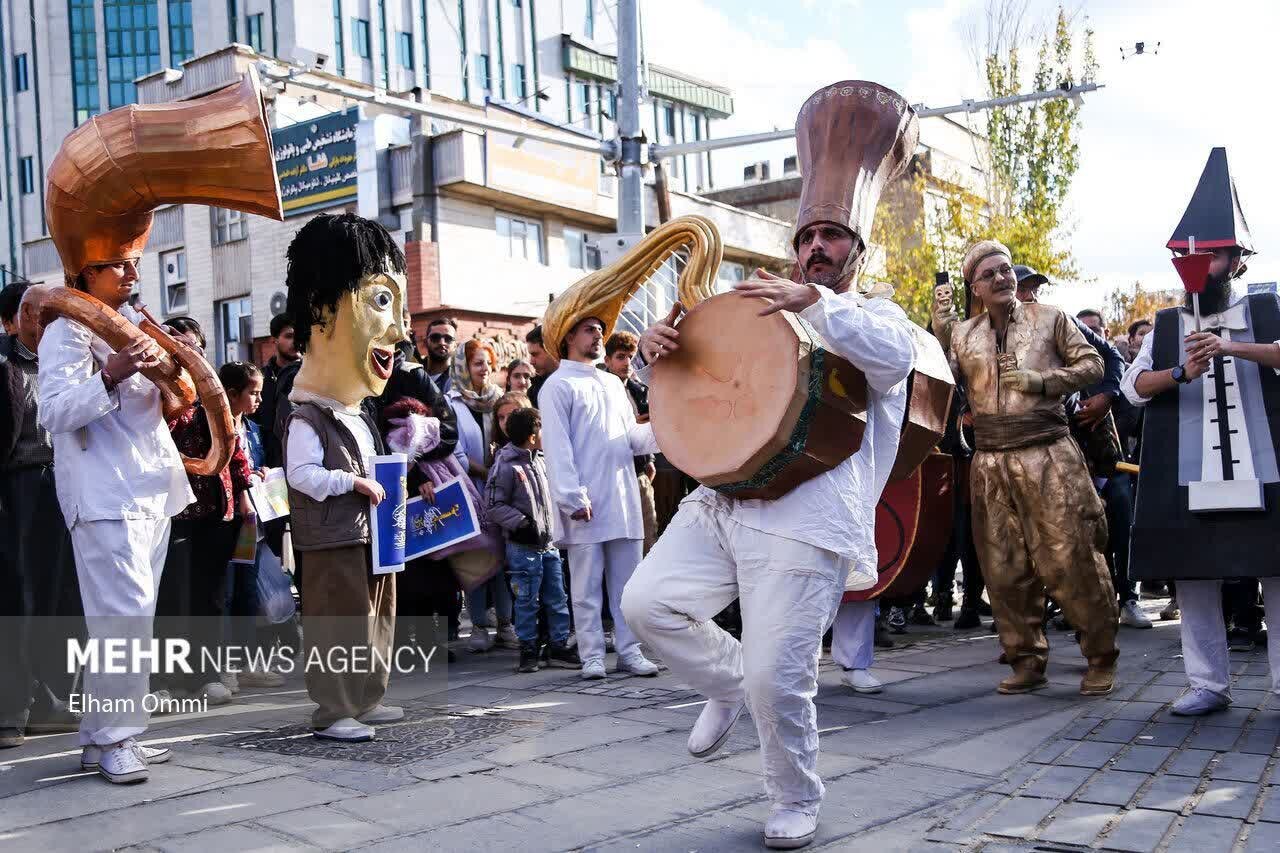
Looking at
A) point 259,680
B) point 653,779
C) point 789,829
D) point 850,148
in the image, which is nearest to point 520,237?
point 259,680

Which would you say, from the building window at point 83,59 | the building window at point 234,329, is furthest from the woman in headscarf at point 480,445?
the building window at point 83,59

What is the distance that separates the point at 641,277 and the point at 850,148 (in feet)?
5.53

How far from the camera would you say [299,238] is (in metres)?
5.75

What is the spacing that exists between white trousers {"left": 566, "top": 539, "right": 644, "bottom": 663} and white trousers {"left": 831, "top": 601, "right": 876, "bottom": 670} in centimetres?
118

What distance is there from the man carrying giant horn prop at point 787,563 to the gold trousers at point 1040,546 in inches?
89.3

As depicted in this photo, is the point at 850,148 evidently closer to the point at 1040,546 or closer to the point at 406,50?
the point at 1040,546

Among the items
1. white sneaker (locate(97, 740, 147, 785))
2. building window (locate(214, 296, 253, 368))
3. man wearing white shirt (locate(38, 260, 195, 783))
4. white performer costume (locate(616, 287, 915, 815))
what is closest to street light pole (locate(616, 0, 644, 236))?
man wearing white shirt (locate(38, 260, 195, 783))

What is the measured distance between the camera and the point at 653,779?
15.2 ft

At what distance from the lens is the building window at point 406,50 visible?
146 ft

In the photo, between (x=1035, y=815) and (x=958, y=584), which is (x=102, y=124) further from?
(x=958, y=584)

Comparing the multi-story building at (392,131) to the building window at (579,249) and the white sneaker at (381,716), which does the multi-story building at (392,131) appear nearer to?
the building window at (579,249)

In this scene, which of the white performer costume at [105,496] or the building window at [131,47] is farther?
the building window at [131,47]

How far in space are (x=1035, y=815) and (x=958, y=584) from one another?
816 centimetres

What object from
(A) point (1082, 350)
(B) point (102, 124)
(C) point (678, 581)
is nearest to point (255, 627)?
(B) point (102, 124)
